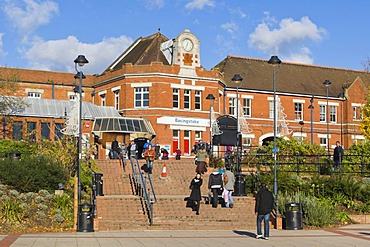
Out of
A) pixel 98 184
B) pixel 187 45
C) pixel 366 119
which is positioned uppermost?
pixel 187 45

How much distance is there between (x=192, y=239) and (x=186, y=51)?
33.9 metres

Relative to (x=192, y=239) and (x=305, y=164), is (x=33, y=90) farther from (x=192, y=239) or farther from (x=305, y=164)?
(x=192, y=239)

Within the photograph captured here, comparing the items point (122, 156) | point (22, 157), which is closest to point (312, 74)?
point (122, 156)

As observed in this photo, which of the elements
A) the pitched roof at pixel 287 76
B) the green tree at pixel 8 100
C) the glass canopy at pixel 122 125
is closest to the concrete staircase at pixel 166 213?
the glass canopy at pixel 122 125

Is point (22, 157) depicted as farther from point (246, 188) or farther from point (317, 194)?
point (317, 194)

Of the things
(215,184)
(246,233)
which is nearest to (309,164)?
(215,184)

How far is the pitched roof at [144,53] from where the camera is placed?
5299 centimetres

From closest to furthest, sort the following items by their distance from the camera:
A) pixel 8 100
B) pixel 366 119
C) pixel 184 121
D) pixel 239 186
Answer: pixel 239 186 → pixel 8 100 → pixel 184 121 → pixel 366 119

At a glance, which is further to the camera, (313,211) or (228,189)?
(228,189)

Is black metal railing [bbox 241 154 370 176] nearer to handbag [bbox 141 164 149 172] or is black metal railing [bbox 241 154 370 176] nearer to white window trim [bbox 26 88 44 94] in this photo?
handbag [bbox 141 164 149 172]

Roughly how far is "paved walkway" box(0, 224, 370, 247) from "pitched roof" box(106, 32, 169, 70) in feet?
105

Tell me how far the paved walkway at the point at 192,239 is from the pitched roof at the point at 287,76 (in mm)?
35889

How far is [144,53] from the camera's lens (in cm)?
5409

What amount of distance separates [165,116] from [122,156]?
53.9 feet
